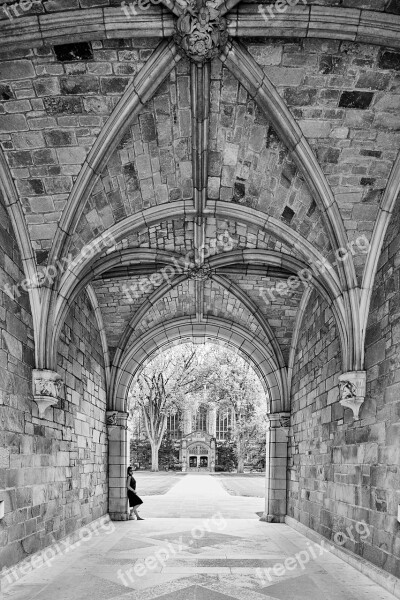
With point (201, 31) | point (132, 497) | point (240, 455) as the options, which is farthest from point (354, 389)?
point (240, 455)

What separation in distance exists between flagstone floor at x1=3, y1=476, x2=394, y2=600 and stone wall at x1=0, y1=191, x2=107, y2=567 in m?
0.44

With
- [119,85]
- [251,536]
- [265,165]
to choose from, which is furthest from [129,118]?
[251,536]

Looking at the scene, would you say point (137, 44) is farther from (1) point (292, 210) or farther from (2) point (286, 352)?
(2) point (286, 352)

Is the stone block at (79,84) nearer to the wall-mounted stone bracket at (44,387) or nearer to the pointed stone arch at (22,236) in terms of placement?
the pointed stone arch at (22,236)

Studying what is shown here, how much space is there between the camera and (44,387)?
5961 millimetres

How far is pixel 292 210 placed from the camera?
6496 mm

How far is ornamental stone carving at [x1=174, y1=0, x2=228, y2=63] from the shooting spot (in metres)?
4.58

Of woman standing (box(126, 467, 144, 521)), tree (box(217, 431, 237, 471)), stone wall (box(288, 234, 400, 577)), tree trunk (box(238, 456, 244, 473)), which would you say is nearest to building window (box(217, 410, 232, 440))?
tree (box(217, 431, 237, 471))

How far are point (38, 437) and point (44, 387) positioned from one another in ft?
2.06

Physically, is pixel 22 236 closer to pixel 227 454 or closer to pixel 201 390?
pixel 201 390

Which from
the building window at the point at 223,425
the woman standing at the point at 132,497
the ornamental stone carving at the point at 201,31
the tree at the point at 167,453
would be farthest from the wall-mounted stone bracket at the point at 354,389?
the building window at the point at 223,425

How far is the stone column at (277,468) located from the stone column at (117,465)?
260cm

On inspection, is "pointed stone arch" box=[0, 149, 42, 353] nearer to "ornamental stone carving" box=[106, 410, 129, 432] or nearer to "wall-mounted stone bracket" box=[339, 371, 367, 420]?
"wall-mounted stone bracket" box=[339, 371, 367, 420]

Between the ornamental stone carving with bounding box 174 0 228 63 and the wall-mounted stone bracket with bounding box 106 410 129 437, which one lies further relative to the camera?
the wall-mounted stone bracket with bounding box 106 410 129 437
